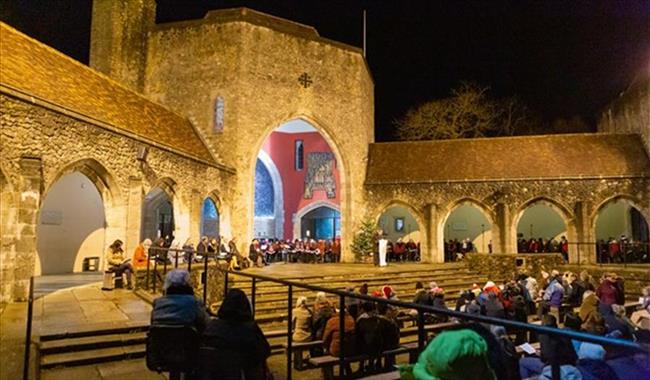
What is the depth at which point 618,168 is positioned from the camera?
19.7 m

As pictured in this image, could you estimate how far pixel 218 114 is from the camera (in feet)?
61.4

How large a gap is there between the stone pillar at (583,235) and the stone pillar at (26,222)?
1917cm

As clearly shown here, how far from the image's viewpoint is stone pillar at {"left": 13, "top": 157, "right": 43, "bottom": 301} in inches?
330

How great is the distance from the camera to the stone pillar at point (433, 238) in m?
20.8

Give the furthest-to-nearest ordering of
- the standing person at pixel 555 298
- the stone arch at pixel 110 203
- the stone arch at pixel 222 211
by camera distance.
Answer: the stone arch at pixel 222 211
the stone arch at pixel 110 203
the standing person at pixel 555 298

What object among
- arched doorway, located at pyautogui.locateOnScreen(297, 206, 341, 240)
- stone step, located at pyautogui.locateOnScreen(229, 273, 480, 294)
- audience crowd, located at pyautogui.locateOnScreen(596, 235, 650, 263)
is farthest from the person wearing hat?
arched doorway, located at pyautogui.locateOnScreen(297, 206, 341, 240)

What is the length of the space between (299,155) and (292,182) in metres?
1.57

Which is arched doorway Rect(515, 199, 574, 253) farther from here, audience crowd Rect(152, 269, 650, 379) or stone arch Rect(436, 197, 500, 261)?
audience crowd Rect(152, 269, 650, 379)

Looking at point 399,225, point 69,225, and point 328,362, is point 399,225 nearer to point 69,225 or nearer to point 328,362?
point 69,225

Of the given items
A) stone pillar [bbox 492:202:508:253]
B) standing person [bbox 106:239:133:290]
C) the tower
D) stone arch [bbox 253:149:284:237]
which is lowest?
standing person [bbox 106:239:133:290]

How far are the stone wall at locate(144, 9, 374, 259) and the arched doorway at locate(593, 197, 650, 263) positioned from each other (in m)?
10.9

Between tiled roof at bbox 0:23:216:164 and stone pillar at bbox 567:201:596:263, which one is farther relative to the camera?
stone pillar at bbox 567:201:596:263

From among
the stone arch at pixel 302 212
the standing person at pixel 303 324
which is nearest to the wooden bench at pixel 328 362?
the standing person at pixel 303 324

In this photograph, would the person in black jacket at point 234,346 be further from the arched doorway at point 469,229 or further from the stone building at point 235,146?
the arched doorway at point 469,229
